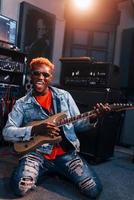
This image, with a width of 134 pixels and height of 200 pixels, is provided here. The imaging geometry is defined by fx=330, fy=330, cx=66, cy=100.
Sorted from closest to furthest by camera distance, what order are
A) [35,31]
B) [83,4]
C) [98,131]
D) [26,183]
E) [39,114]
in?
1. [26,183]
2. [39,114]
3. [98,131]
4. [35,31]
5. [83,4]

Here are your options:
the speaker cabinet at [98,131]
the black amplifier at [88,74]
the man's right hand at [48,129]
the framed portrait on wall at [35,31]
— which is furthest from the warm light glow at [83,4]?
the man's right hand at [48,129]

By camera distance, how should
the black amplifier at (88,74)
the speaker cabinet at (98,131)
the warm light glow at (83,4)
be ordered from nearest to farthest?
the speaker cabinet at (98,131)
the black amplifier at (88,74)
the warm light glow at (83,4)

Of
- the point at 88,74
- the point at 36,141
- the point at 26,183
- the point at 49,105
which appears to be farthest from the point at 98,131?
the point at 26,183

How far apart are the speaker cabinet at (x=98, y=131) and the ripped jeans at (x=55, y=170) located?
660 millimetres

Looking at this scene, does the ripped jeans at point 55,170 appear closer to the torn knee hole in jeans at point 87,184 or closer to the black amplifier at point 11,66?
the torn knee hole in jeans at point 87,184

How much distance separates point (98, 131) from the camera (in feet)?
10.7

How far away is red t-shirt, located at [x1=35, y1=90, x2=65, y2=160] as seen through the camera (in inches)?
103

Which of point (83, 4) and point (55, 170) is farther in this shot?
point (83, 4)

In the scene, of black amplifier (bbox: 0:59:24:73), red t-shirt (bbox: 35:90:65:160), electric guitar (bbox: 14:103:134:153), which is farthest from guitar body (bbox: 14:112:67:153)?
black amplifier (bbox: 0:59:24:73)

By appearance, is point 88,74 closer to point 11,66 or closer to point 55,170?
point 11,66

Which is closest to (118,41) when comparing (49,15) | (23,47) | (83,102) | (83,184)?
(49,15)

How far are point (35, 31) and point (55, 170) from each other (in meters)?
2.37

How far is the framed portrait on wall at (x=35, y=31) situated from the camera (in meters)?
4.32

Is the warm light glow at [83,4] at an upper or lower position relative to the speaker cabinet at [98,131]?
upper
